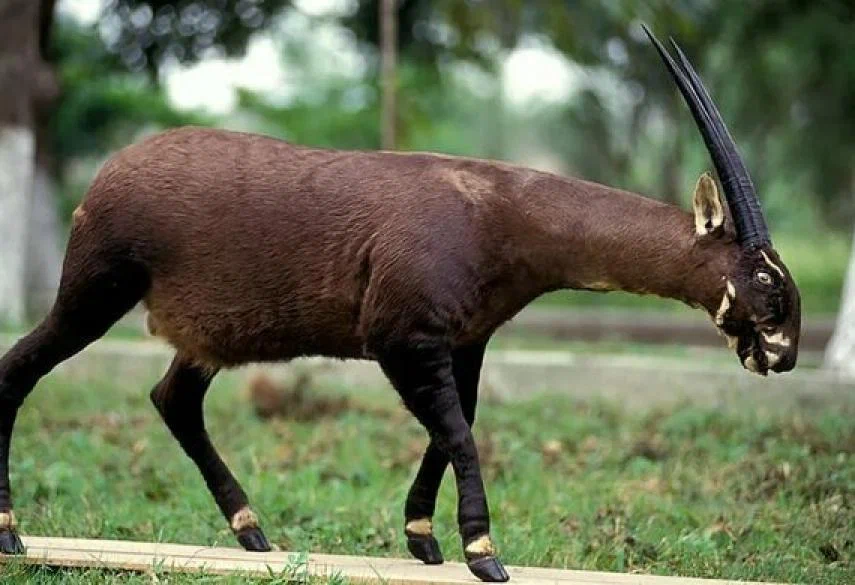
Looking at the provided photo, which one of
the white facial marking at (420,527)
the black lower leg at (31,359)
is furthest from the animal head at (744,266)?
the black lower leg at (31,359)

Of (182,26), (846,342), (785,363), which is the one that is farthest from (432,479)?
(182,26)

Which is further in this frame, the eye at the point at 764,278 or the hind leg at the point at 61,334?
the hind leg at the point at 61,334

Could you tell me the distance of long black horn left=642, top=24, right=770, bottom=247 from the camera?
474cm

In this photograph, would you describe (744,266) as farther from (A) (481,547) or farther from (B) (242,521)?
(B) (242,521)

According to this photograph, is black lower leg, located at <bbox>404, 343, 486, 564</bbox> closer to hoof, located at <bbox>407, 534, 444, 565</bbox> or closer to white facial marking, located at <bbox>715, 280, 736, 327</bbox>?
hoof, located at <bbox>407, 534, 444, 565</bbox>

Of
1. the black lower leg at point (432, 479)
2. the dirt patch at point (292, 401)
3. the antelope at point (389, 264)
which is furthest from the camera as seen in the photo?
the dirt patch at point (292, 401)

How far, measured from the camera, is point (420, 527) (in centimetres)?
536

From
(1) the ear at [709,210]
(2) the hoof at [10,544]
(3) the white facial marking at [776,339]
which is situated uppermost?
(1) the ear at [709,210]

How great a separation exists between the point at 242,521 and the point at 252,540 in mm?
89

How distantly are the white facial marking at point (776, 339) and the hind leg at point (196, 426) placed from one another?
2.03m

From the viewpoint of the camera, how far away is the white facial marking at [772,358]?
4734mm

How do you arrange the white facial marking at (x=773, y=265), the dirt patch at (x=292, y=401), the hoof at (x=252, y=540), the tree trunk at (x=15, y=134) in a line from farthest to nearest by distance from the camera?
the tree trunk at (x=15, y=134)
the dirt patch at (x=292, y=401)
the hoof at (x=252, y=540)
the white facial marking at (x=773, y=265)

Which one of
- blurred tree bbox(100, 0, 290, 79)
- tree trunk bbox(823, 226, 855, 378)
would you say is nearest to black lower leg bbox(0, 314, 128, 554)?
tree trunk bbox(823, 226, 855, 378)

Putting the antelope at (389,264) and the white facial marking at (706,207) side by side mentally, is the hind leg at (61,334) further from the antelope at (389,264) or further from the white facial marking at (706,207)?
the white facial marking at (706,207)
